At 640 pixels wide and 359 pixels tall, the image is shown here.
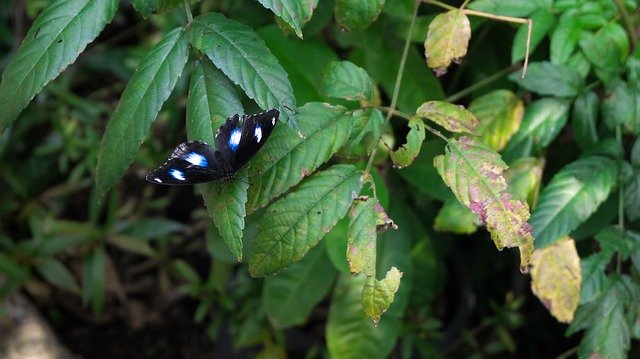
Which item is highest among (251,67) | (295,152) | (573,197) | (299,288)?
(251,67)

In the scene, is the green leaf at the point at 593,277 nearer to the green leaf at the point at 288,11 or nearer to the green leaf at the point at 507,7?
the green leaf at the point at 507,7

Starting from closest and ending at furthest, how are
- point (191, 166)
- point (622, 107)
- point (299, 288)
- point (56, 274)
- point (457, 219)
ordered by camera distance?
point (191, 166)
point (622, 107)
point (457, 219)
point (299, 288)
point (56, 274)

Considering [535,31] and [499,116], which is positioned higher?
[535,31]

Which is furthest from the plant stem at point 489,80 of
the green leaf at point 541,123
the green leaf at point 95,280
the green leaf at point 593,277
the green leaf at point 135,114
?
the green leaf at point 95,280

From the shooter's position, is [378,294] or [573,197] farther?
[573,197]

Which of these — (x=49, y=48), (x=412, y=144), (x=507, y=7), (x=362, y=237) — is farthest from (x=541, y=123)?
(x=49, y=48)

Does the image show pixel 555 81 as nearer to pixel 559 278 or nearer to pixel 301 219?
pixel 559 278

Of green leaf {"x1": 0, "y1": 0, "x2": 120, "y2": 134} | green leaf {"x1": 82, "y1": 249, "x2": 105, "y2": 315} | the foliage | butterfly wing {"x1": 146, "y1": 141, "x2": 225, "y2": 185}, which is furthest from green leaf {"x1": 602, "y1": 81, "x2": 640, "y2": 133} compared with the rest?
green leaf {"x1": 82, "y1": 249, "x2": 105, "y2": 315}
